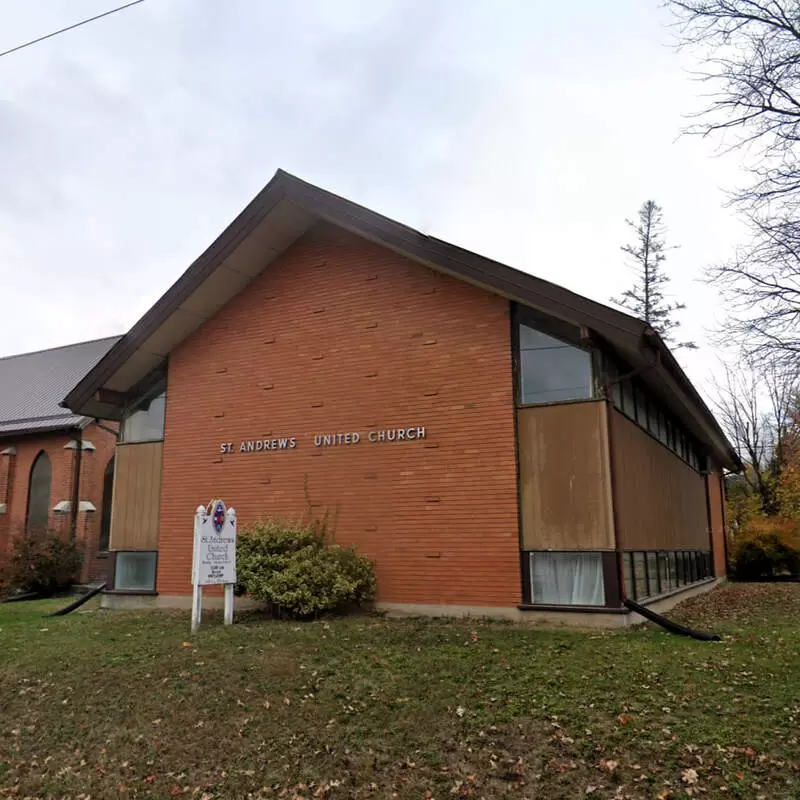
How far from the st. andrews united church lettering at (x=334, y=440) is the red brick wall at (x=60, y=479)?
10138mm

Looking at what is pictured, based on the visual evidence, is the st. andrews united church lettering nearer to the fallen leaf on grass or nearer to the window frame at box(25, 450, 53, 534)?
the fallen leaf on grass

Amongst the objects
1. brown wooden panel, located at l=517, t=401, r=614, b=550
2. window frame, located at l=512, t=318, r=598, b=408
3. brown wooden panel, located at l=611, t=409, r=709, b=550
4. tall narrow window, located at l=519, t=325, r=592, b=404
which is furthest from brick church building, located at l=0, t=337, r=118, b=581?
brown wooden panel, located at l=611, t=409, r=709, b=550

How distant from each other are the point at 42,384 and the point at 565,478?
22112 mm

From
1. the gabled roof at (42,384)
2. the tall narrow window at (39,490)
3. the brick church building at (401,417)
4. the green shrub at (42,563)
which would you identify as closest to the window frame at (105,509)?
the green shrub at (42,563)

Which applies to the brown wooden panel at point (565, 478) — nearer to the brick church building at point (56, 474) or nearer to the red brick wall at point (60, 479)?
the brick church building at point (56, 474)

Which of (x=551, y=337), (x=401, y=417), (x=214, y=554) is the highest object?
(x=551, y=337)

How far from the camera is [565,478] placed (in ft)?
37.8

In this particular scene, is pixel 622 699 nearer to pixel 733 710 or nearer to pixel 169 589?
pixel 733 710

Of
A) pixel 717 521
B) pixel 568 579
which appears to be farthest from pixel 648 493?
pixel 717 521

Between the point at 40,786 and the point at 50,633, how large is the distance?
6034 mm

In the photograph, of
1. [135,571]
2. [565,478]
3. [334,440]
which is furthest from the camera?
[135,571]

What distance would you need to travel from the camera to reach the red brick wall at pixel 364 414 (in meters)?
12.2

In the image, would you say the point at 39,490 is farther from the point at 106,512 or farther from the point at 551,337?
the point at 551,337

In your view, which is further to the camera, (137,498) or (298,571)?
(137,498)
